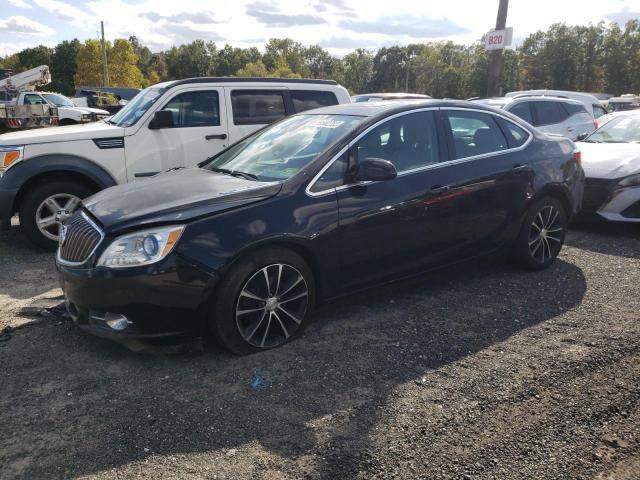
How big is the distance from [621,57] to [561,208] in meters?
66.2

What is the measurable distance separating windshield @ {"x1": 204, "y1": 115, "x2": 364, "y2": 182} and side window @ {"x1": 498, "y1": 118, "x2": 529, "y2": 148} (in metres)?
1.63

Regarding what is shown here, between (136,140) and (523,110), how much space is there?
23.8ft

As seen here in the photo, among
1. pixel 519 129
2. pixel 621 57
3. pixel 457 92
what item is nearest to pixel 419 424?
pixel 519 129

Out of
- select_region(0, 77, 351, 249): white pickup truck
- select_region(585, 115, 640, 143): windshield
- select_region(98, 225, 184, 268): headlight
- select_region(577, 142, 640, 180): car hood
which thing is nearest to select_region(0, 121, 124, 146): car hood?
select_region(0, 77, 351, 249): white pickup truck

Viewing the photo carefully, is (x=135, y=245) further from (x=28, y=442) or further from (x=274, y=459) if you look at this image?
(x=274, y=459)

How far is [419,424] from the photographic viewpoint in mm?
2934

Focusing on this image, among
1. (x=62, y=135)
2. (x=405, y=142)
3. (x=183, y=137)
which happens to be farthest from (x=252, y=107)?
(x=405, y=142)

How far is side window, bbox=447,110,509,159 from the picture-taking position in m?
4.69

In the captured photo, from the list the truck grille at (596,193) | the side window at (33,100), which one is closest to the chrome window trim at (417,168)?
the truck grille at (596,193)

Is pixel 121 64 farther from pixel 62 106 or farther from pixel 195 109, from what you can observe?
pixel 195 109

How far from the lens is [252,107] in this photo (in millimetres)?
7254

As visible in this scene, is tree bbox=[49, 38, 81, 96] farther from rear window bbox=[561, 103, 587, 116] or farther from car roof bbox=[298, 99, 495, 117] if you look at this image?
car roof bbox=[298, 99, 495, 117]

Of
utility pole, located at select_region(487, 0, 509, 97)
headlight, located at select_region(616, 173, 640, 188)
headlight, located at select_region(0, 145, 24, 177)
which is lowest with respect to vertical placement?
headlight, located at select_region(616, 173, 640, 188)

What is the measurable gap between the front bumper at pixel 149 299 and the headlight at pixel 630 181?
560 centimetres
